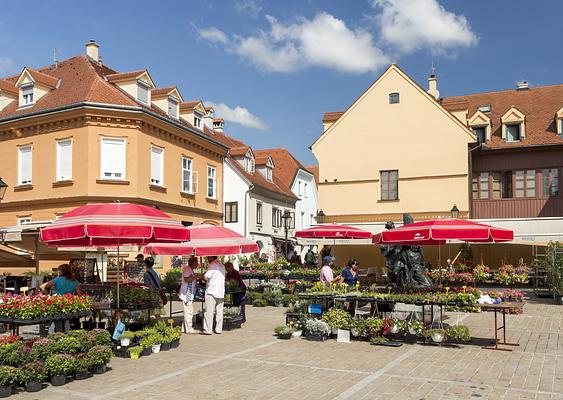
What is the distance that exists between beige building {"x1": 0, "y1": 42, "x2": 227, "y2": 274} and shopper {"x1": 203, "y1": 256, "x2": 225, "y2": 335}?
13793 mm

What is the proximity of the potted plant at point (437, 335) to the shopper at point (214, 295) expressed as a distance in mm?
4883

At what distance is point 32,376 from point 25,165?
2248 cm

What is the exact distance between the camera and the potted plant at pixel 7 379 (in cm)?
754

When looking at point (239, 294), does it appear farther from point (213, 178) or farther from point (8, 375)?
point (213, 178)

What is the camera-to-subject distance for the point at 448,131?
31000 mm

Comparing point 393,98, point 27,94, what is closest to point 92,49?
point 27,94

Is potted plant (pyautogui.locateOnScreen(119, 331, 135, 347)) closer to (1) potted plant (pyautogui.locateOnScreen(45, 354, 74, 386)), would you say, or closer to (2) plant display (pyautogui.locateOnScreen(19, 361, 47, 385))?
(1) potted plant (pyautogui.locateOnScreen(45, 354, 74, 386))

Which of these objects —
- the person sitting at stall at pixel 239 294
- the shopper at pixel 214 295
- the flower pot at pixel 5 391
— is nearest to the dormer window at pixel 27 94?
the person sitting at stall at pixel 239 294

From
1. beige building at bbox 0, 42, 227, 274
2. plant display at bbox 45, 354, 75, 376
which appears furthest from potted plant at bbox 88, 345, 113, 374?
beige building at bbox 0, 42, 227, 274

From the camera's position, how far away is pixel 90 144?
25484 mm

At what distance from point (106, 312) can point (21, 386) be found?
5.34m

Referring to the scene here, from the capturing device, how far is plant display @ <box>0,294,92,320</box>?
916cm

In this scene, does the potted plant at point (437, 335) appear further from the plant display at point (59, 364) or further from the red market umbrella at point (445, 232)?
the plant display at point (59, 364)

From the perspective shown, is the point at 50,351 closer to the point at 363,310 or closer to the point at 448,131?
the point at 363,310
